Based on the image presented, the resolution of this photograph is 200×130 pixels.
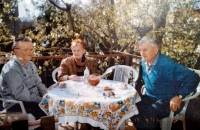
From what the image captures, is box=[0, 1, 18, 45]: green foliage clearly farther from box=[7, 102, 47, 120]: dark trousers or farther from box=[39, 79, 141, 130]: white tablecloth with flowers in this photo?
box=[39, 79, 141, 130]: white tablecloth with flowers

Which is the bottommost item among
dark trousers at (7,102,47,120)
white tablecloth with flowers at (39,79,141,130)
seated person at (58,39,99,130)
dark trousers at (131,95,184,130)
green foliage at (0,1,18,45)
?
dark trousers at (131,95,184,130)

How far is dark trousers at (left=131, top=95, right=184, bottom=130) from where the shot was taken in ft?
5.22

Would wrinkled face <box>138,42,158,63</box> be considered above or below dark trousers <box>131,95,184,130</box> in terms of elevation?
above

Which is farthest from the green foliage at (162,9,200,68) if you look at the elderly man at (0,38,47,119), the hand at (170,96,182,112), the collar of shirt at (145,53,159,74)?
the elderly man at (0,38,47,119)

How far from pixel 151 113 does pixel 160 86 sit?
234 millimetres

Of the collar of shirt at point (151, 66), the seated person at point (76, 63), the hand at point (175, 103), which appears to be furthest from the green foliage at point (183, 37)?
the seated person at point (76, 63)

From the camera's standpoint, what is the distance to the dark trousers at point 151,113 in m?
1.59

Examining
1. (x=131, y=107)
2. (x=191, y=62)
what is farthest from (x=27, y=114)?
(x=191, y=62)

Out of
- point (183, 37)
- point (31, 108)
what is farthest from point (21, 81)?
point (183, 37)

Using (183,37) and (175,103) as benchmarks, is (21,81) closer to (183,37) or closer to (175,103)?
(175,103)

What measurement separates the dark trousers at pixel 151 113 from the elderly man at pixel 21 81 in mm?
788

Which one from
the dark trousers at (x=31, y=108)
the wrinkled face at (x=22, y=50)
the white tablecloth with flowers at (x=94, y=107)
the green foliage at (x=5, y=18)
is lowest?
the dark trousers at (x=31, y=108)

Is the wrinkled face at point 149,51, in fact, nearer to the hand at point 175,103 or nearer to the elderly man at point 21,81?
the hand at point 175,103

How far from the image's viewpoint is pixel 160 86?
1.67 m
